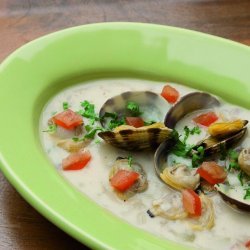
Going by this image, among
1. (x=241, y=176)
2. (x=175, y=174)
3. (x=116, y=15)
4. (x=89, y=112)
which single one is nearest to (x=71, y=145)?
(x=89, y=112)

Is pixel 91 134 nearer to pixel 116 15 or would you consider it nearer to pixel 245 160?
pixel 245 160

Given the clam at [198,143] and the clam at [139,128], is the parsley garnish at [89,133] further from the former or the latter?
the clam at [198,143]

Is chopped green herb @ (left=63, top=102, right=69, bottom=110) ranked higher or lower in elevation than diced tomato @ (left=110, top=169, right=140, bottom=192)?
higher

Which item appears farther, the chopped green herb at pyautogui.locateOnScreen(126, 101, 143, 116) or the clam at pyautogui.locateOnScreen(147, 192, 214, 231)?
the chopped green herb at pyautogui.locateOnScreen(126, 101, 143, 116)

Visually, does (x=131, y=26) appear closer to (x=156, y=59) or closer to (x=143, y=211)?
(x=156, y=59)

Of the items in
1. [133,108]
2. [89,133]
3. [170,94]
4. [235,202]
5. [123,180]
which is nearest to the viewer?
[235,202]

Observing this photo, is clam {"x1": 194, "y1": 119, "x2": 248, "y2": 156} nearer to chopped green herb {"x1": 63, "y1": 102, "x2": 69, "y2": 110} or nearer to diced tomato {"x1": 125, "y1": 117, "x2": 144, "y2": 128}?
diced tomato {"x1": 125, "y1": 117, "x2": 144, "y2": 128}

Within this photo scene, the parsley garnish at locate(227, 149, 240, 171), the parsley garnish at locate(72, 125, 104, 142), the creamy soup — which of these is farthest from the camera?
the parsley garnish at locate(72, 125, 104, 142)

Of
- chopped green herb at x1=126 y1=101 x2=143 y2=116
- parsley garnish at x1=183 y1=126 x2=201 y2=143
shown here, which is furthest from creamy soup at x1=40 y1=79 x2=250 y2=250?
chopped green herb at x1=126 y1=101 x2=143 y2=116
